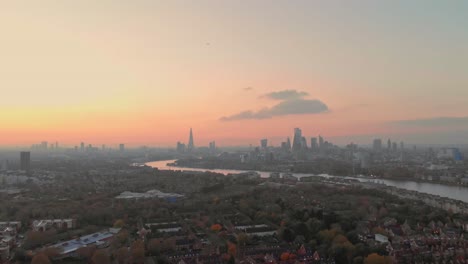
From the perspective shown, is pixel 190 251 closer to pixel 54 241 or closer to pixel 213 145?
pixel 54 241

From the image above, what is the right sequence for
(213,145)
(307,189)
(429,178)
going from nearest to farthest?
(307,189), (429,178), (213,145)

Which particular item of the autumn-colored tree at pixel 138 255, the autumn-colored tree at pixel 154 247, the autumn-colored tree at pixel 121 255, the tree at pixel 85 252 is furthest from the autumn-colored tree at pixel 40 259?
the autumn-colored tree at pixel 154 247

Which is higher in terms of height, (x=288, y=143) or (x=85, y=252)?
(x=288, y=143)

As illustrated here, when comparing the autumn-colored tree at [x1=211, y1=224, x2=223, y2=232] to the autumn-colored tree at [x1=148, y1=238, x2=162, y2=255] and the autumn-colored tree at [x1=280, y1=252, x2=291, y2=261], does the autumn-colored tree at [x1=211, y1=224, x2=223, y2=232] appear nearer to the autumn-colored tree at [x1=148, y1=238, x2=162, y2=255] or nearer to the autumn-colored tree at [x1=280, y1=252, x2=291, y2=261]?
the autumn-colored tree at [x1=148, y1=238, x2=162, y2=255]

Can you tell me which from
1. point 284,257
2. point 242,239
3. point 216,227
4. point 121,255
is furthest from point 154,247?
point 284,257

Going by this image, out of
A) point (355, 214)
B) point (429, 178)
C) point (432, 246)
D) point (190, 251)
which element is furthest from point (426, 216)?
point (429, 178)

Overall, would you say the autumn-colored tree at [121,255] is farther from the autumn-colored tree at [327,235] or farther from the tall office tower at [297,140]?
the tall office tower at [297,140]

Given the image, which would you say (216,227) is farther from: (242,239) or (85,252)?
(85,252)

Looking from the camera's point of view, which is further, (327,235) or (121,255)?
(327,235)
